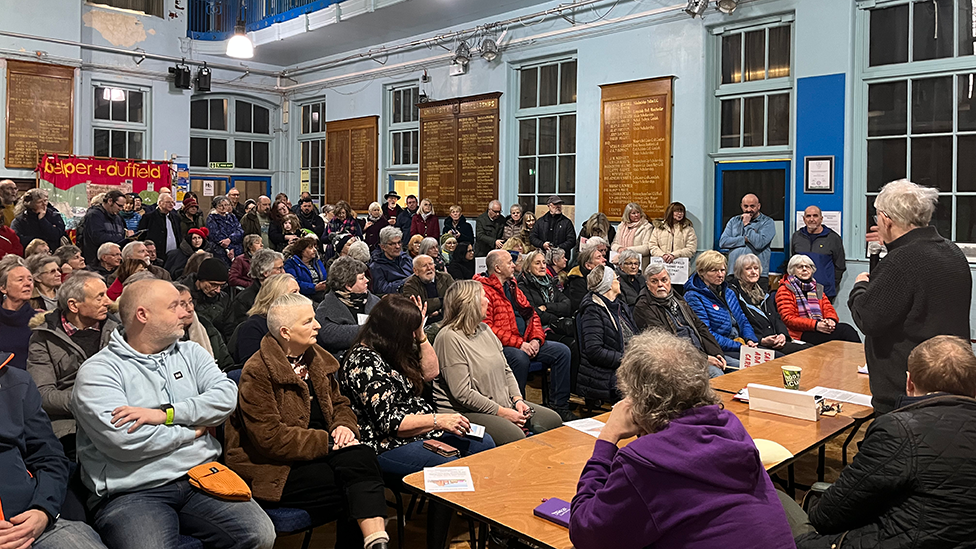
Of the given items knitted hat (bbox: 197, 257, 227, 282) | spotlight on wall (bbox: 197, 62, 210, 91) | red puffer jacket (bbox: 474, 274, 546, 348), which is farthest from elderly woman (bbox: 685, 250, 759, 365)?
spotlight on wall (bbox: 197, 62, 210, 91)

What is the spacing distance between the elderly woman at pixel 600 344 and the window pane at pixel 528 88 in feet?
20.4

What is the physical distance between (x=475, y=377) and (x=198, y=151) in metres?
12.4

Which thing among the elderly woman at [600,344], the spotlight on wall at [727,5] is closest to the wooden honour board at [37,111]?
the spotlight on wall at [727,5]

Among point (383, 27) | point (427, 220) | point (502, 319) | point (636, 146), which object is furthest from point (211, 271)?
point (383, 27)

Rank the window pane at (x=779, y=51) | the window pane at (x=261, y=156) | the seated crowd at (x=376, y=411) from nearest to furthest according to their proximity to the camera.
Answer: the seated crowd at (x=376, y=411)
the window pane at (x=779, y=51)
the window pane at (x=261, y=156)

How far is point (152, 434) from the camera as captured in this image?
2.51 metres

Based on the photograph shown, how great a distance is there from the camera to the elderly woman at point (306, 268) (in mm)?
6387

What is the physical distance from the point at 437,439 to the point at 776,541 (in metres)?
1.87

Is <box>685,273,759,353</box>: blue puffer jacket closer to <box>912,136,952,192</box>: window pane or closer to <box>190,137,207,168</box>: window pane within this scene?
<box>912,136,952,192</box>: window pane

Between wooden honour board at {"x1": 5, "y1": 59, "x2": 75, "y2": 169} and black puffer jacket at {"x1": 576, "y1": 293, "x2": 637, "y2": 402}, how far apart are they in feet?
35.8

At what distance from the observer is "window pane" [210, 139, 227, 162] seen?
47.9ft

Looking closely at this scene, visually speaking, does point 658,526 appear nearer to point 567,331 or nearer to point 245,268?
point 567,331

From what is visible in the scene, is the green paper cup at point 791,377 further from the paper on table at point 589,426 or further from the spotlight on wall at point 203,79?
the spotlight on wall at point 203,79

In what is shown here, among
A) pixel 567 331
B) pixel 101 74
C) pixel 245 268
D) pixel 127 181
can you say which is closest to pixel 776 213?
pixel 567 331
